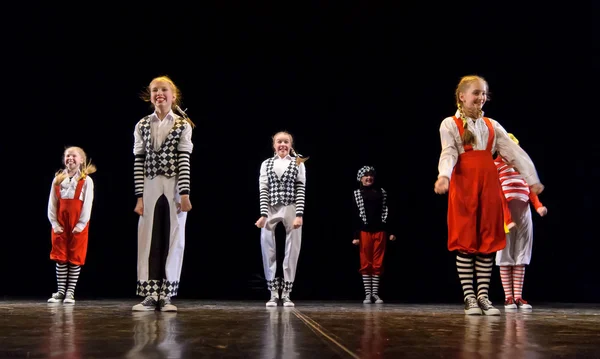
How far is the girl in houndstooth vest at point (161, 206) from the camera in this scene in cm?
355

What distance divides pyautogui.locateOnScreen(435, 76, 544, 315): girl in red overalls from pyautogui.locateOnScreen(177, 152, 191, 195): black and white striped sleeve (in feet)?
4.54

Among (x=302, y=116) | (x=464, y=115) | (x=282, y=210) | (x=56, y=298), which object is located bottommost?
(x=56, y=298)

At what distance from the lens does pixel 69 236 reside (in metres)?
5.48

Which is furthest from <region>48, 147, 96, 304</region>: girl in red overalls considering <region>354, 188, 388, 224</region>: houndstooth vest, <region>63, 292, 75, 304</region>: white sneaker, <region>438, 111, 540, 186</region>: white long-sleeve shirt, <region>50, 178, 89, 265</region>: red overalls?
<region>438, 111, 540, 186</region>: white long-sleeve shirt

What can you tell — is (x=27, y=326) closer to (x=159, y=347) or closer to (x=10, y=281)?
(x=159, y=347)

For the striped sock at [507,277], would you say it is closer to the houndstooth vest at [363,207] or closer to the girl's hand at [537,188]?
the girl's hand at [537,188]

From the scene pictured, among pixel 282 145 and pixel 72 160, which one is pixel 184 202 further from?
pixel 72 160

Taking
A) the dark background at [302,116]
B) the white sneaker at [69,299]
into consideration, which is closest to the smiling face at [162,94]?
the white sneaker at [69,299]

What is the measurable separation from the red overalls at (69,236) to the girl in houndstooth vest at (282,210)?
160cm

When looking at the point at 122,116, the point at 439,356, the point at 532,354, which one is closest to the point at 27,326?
the point at 439,356

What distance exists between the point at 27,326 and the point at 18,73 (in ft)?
15.9

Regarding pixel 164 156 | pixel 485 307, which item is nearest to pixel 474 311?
pixel 485 307

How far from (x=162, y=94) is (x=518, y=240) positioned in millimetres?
2922

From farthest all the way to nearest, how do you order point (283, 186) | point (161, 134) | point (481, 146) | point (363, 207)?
point (363, 207)
point (283, 186)
point (161, 134)
point (481, 146)
